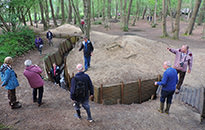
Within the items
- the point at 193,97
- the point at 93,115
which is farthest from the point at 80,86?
the point at 193,97

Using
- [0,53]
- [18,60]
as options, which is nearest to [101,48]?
[18,60]

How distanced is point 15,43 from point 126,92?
1094 cm

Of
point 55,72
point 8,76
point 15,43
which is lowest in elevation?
point 55,72

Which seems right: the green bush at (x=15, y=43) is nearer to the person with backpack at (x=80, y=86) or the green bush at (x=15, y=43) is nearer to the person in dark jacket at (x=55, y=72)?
the person in dark jacket at (x=55, y=72)

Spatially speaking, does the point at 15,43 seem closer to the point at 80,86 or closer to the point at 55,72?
the point at 55,72

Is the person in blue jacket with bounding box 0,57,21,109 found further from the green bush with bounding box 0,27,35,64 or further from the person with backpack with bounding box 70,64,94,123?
the green bush with bounding box 0,27,35,64

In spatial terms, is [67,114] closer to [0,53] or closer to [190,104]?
[190,104]

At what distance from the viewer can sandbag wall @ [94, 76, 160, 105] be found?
7.55 meters

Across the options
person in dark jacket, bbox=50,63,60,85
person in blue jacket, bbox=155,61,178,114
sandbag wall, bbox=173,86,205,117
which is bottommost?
sandbag wall, bbox=173,86,205,117

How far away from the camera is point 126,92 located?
798 cm

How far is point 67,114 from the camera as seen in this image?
5.42 m

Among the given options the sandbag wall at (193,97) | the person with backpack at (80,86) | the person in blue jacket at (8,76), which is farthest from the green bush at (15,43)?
the sandbag wall at (193,97)

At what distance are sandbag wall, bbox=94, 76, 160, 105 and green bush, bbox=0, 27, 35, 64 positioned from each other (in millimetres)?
7532

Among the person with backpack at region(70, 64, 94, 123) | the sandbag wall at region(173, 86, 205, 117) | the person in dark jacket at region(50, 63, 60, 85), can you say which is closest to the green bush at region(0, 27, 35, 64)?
the person in dark jacket at region(50, 63, 60, 85)
